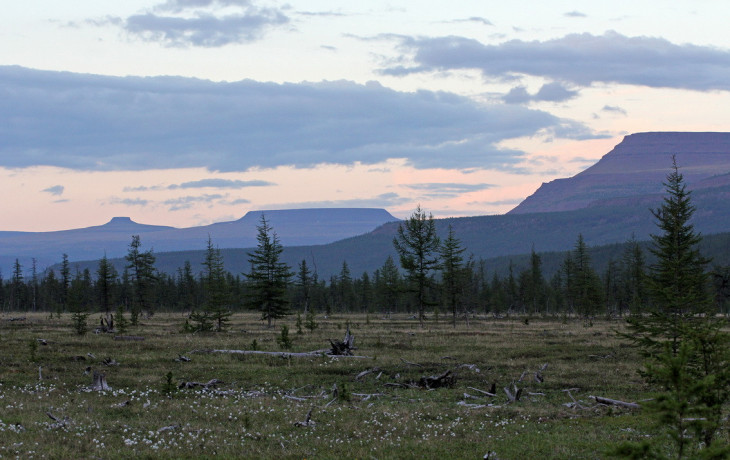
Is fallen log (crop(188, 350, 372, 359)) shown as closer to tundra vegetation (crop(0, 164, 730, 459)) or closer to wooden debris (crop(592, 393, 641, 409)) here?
tundra vegetation (crop(0, 164, 730, 459))

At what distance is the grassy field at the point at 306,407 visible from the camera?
45.0ft

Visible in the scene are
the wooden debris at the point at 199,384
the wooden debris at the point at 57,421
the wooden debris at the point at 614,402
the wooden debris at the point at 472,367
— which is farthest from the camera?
the wooden debris at the point at 472,367

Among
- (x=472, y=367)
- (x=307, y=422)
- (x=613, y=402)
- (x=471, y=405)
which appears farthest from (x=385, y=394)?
(x=613, y=402)

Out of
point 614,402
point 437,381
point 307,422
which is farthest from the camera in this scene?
point 437,381

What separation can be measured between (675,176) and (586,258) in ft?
192

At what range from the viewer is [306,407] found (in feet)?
59.9

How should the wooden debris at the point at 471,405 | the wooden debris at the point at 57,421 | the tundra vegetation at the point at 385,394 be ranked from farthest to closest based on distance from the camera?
the wooden debris at the point at 471,405 < the wooden debris at the point at 57,421 < the tundra vegetation at the point at 385,394

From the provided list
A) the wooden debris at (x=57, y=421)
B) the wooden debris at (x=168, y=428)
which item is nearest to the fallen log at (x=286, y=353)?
the wooden debris at (x=168, y=428)

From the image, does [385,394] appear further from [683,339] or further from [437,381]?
[683,339]

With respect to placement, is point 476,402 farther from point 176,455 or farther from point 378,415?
point 176,455

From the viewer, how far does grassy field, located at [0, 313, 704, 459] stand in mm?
13727

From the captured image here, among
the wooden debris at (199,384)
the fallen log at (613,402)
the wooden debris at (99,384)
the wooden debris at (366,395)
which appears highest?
the wooden debris at (99,384)

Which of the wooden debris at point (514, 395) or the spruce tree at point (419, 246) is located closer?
the wooden debris at point (514, 395)

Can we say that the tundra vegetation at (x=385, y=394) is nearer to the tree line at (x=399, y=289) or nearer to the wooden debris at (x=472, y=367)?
the wooden debris at (x=472, y=367)
